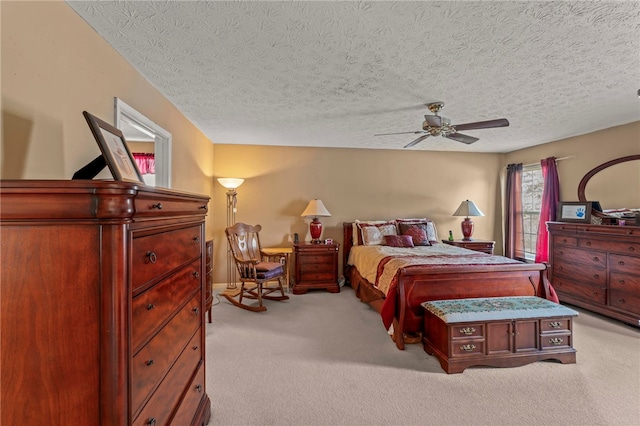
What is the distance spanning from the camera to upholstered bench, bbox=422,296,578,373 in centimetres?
232

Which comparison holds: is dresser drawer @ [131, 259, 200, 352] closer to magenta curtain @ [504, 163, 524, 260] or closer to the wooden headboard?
the wooden headboard

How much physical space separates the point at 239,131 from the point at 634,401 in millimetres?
4578

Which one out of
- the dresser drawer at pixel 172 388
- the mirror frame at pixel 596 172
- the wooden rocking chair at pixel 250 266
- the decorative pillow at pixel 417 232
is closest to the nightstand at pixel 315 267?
the wooden rocking chair at pixel 250 266

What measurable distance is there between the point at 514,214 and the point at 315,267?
3.80 meters

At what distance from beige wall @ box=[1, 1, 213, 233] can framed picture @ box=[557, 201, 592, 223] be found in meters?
5.23

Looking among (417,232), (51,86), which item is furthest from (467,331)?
(51,86)

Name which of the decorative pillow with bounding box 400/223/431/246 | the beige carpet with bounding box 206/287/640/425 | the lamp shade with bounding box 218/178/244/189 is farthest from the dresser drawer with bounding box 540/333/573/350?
the lamp shade with bounding box 218/178/244/189

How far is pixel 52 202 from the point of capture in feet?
2.60

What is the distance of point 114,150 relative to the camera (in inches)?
57.7

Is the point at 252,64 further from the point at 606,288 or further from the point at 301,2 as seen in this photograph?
the point at 606,288

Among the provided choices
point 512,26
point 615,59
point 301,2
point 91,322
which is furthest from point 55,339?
point 615,59

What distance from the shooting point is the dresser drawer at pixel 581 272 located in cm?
342

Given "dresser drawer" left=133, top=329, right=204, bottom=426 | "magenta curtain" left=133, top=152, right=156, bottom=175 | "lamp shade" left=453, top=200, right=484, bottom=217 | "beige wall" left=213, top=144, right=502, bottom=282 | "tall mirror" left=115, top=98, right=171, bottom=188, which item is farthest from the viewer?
"lamp shade" left=453, top=200, right=484, bottom=217

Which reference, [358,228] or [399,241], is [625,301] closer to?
[399,241]
